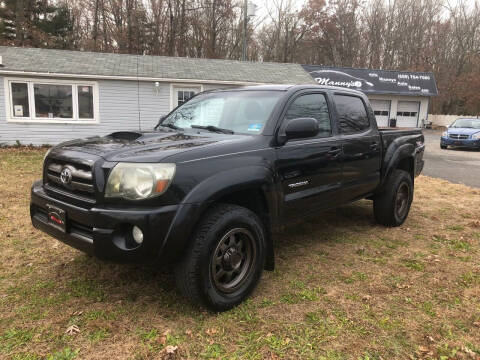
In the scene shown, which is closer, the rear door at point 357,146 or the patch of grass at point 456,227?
the rear door at point 357,146

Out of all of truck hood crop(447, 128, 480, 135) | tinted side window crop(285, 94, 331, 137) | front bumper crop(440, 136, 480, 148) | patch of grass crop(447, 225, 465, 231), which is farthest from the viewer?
truck hood crop(447, 128, 480, 135)

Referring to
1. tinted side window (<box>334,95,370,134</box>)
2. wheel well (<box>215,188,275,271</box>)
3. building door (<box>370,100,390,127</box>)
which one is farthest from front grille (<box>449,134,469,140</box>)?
wheel well (<box>215,188,275,271</box>)

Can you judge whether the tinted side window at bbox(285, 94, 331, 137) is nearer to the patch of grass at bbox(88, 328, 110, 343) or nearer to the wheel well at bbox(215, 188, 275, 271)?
the wheel well at bbox(215, 188, 275, 271)

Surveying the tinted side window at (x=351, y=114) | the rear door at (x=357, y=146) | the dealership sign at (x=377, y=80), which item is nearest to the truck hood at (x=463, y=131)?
the dealership sign at (x=377, y=80)

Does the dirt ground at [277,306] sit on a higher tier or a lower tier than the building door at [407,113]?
lower

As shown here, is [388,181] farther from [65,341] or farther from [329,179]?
[65,341]

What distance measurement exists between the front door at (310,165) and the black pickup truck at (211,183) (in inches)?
0.5

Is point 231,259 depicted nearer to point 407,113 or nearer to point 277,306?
point 277,306

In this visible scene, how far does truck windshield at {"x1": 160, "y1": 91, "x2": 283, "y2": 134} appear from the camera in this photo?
360cm

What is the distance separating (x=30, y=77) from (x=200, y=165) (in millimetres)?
13422

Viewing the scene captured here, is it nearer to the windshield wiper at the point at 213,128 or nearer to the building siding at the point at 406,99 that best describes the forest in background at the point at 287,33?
the building siding at the point at 406,99

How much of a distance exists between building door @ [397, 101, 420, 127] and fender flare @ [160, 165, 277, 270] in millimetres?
29190

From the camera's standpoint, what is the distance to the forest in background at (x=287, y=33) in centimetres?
3167

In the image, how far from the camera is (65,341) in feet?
8.61
